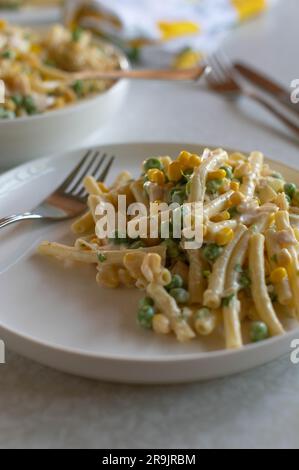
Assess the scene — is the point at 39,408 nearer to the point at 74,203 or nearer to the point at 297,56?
the point at 74,203

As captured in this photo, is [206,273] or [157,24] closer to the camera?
[206,273]

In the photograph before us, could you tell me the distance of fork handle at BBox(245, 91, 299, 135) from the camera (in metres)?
2.64

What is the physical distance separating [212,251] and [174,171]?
0.27m

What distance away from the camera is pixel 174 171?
5.49 ft

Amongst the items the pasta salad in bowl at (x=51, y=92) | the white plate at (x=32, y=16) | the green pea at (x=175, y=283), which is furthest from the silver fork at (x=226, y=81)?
the green pea at (x=175, y=283)

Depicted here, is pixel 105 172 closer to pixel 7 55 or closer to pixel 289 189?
pixel 289 189

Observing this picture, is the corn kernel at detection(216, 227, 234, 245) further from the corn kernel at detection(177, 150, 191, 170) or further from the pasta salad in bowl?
the pasta salad in bowl

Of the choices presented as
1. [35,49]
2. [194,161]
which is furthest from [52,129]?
[194,161]

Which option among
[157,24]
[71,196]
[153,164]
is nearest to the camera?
[153,164]

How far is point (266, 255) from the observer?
61.4 inches

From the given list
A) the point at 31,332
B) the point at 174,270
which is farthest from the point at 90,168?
the point at 31,332

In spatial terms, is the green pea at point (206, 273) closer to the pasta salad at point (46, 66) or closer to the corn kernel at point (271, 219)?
the corn kernel at point (271, 219)

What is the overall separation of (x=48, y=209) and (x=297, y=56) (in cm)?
210

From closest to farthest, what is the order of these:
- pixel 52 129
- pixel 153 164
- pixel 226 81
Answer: pixel 153 164
pixel 52 129
pixel 226 81
